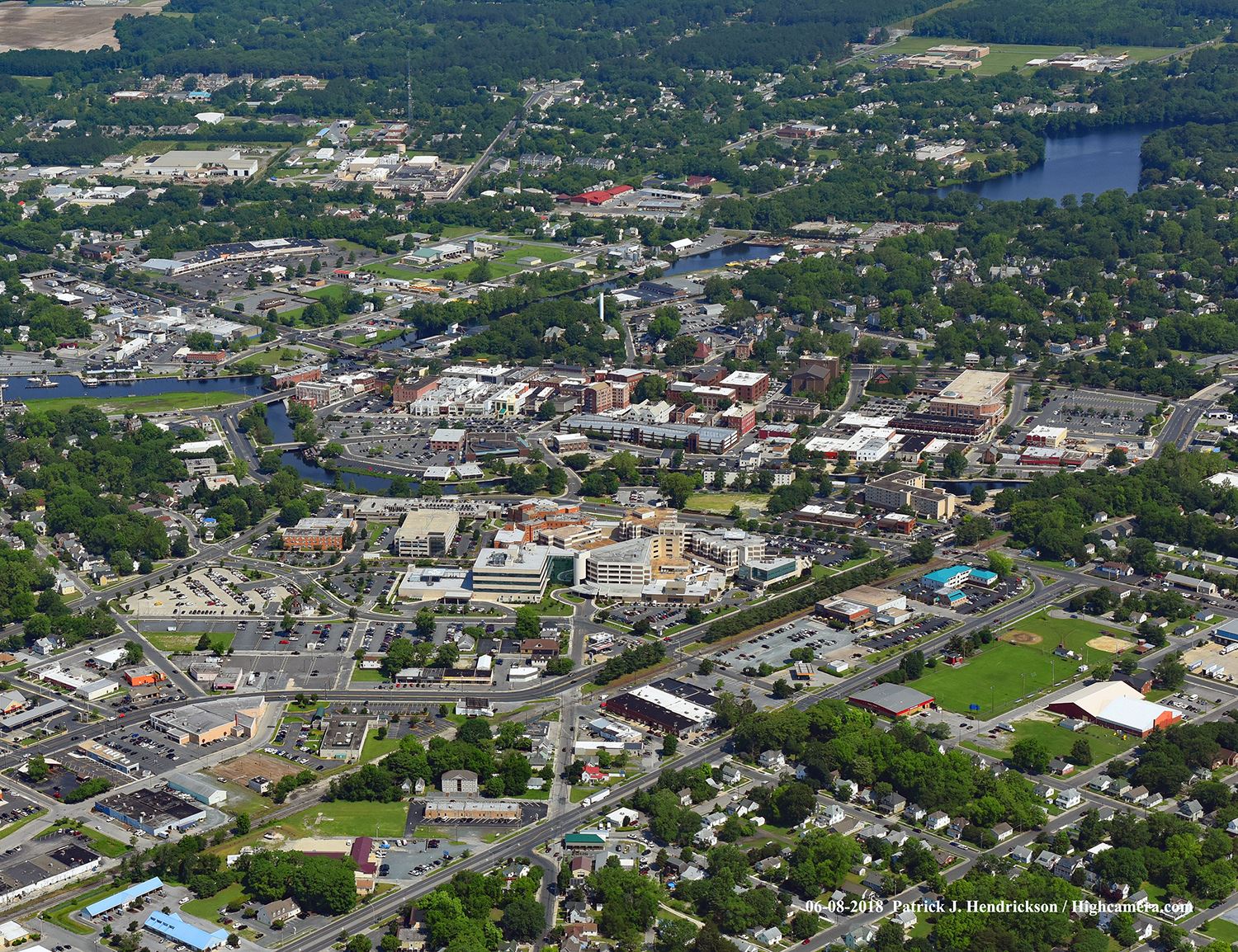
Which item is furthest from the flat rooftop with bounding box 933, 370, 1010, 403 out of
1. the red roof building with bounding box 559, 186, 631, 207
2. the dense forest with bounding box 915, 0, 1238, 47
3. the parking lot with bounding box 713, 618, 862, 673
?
the dense forest with bounding box 915, 0, 1238, 47

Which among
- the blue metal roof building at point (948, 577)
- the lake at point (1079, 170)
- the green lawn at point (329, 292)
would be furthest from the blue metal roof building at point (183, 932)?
the lake at point (1079, 170)

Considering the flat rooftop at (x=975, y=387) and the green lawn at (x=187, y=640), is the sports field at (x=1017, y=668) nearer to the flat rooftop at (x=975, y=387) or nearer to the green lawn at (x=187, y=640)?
the green lawn at (x=187, y=640)

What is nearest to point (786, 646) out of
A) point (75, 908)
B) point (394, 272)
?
point (75, 908)

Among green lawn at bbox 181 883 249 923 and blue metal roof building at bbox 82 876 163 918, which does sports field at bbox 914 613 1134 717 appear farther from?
blue metal roof building at bbox 82 876 163 918

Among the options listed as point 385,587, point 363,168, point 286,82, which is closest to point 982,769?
point 385,587

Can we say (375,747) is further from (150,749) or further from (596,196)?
(596,196)
